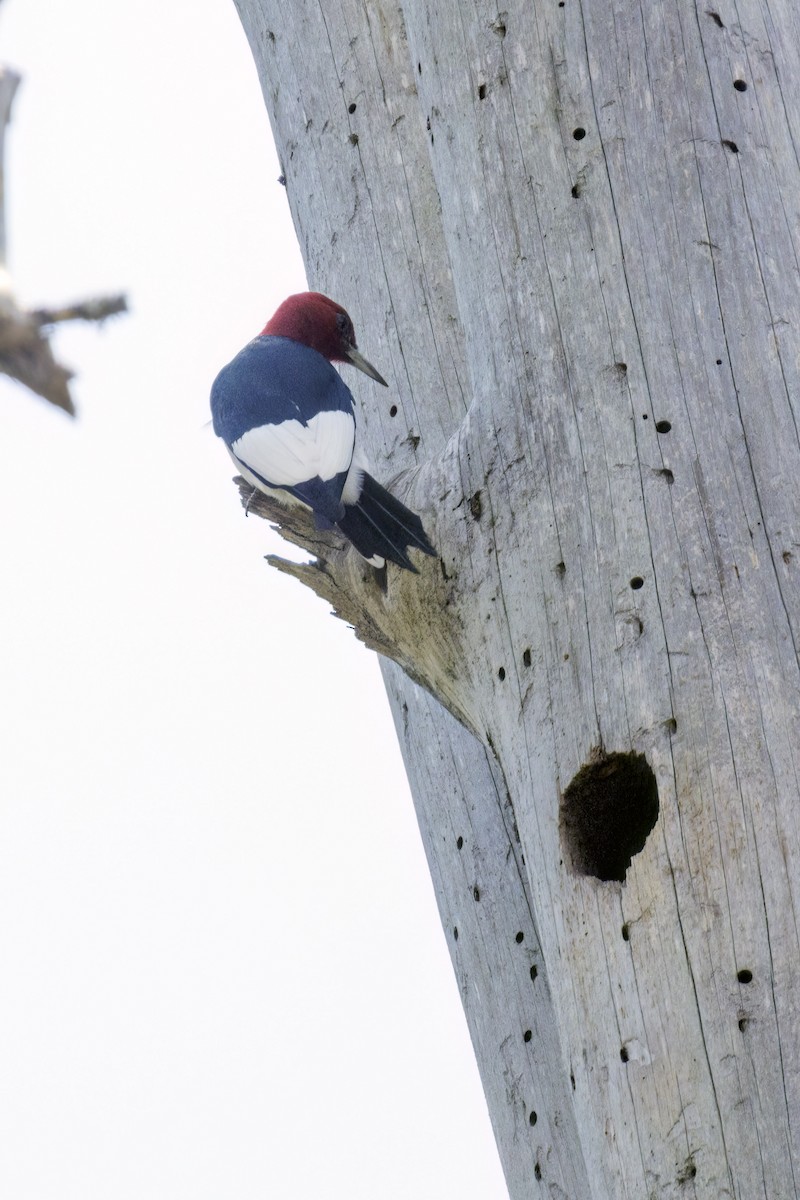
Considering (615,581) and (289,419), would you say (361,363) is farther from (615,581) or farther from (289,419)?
(615,581)

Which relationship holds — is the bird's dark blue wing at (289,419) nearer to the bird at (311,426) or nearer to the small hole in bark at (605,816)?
the bird at (311,426)

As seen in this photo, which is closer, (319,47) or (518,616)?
(518,616)

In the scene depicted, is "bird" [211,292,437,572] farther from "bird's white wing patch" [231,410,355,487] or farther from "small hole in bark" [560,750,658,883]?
"small hole in bark" [560,750,658,883]

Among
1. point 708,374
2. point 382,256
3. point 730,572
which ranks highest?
point 382,256

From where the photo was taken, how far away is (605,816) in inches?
88.1

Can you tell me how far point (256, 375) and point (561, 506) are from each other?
1067 millimetres

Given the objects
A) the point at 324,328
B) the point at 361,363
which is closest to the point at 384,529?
the point at 361,363

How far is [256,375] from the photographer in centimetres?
320

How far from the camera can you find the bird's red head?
3225mm

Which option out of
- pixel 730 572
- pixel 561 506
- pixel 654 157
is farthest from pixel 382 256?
pixel 730 572

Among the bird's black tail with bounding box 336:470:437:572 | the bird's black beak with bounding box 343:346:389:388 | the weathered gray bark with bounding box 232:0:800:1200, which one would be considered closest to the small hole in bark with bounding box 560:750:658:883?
the weathered gray bark with bounding box 232:0:800:1200

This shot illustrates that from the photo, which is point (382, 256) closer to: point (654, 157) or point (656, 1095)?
point (654, 157)

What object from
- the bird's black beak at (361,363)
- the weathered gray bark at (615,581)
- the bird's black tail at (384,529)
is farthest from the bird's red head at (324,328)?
the bird's black tail at (384,529)

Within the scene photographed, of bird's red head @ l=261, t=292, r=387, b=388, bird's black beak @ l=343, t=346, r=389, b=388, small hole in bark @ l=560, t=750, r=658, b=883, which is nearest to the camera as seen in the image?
small hole in bark @ l=560, t=750, r=658, b=883
